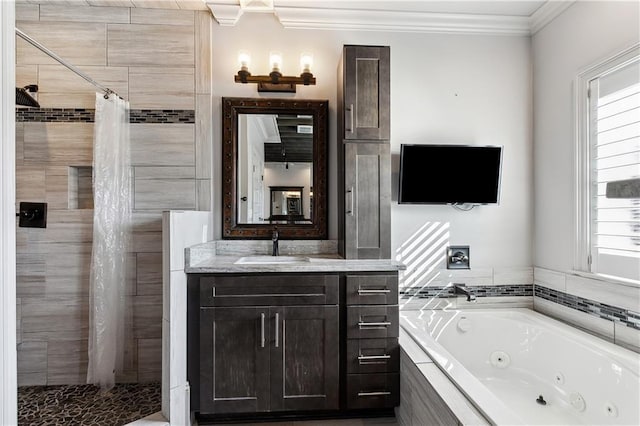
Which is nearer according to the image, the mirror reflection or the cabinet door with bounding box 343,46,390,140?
the cabinet door with bounding box 343,46,390,140

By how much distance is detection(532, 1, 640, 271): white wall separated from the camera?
2.06m

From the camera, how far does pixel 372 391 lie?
2.06 m

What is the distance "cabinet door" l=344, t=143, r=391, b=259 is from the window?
1279 mm

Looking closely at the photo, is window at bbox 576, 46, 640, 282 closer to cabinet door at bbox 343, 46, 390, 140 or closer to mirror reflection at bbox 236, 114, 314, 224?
cabinet door at bbox 343, 46, 390, 140

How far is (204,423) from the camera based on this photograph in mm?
2049

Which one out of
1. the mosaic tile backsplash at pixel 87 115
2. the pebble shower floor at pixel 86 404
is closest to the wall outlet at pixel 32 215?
the mosaic tile backsplash at pixel 87 115

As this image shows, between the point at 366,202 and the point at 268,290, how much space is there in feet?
2.77

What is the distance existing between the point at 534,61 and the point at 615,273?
5.51 feet

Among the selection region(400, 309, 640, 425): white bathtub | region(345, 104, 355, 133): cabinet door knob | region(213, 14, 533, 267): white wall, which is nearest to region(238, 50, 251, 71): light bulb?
region(213, 14, 533, 267): white wall

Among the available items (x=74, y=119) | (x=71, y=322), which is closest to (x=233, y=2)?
(x=74, y=119)

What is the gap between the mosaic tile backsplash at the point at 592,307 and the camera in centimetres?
186

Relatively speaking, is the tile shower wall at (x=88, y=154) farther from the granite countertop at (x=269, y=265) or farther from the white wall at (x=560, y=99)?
the white wall at (x=560, y=99)

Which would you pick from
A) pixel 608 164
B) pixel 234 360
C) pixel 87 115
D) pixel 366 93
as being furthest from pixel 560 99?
pixel 87 115

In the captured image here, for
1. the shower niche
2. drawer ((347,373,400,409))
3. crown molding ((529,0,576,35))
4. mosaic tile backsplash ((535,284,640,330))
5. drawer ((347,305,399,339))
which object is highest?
crown molding ((529,0,576,35))
